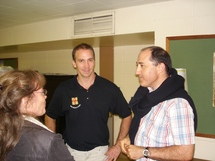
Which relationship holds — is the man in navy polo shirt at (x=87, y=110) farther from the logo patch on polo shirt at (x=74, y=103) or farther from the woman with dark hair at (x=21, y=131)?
the woman with dark hair at (x=21, y=131)

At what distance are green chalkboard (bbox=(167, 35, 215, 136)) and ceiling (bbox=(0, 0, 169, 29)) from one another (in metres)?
0.67

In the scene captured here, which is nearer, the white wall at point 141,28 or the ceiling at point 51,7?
the white wall at point 141,28

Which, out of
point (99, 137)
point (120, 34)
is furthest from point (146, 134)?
point (120, 34)

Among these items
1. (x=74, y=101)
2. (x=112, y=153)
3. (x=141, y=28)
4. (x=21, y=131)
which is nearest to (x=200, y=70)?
(x=141, y=28)

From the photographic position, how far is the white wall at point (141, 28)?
2.01 metres

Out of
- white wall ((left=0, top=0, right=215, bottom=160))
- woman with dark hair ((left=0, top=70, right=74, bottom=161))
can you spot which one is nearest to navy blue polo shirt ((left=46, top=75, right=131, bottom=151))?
woman with dark hair ((left=0, top=70, right=74, bottom=161))

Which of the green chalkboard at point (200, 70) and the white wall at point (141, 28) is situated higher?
the white wall at point (141, 28)

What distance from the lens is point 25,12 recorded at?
2717mm

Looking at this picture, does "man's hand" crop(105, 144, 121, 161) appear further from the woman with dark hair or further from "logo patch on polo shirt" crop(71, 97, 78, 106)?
the woman with dark hair

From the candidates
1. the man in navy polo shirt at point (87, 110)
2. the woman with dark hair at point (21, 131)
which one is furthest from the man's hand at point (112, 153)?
the woman with dark hair at point (21, 131)

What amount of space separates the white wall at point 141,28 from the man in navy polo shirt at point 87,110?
0.95 metres

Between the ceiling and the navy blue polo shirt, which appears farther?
the ceiling

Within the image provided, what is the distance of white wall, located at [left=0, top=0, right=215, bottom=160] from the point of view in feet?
6.60

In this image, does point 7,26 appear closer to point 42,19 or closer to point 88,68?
point 42,19
